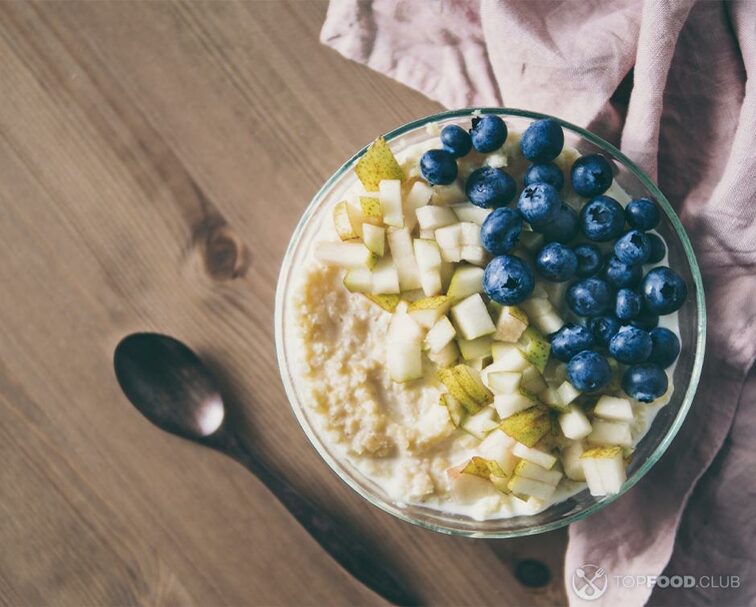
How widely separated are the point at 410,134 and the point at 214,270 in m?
0.67

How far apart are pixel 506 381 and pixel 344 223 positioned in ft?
1.75

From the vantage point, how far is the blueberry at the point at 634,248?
162cm

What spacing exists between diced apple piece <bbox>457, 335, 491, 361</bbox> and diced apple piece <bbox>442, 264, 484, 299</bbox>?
0.11 metres

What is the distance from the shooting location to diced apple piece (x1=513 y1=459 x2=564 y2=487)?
1656 mm

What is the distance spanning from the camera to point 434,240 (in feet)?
5.55

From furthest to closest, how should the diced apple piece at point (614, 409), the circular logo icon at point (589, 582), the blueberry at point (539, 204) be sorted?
the circular logo icon at point (589, 582) → the diced apple piece at point (614, 409) → the blueberry at point (539, 204)

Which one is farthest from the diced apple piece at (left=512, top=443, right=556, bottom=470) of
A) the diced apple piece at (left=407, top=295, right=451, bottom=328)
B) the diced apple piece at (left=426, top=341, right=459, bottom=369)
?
the diced apple piece at (left=407, top=295, right=451, bottom=328)

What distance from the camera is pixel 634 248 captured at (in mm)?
1616

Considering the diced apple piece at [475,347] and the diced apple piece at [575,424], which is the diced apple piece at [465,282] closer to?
the diced apple piece at [475,347]

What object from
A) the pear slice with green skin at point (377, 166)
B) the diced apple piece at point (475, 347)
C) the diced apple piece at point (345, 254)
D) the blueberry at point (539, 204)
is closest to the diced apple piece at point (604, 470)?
the diced apple piece at point (475, 347)

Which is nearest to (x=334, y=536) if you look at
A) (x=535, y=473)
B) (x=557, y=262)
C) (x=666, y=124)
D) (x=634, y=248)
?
(x=535, y=473)

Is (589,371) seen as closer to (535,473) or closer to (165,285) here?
(535,473)

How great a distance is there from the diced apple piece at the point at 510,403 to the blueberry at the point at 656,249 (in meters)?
0.46

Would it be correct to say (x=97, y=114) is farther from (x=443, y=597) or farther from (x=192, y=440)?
(x=443, y=597)
